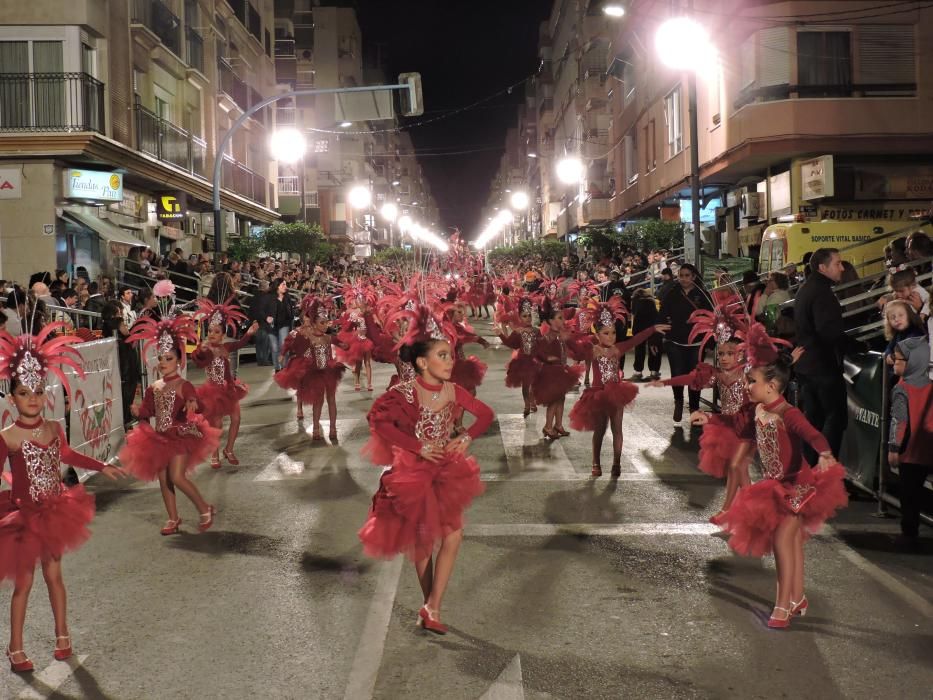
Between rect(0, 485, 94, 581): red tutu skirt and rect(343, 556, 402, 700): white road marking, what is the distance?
1591 millimetres

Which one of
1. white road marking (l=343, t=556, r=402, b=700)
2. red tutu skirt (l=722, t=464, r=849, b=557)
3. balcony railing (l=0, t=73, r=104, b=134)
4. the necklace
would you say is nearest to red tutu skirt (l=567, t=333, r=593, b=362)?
white road marking (l=343, t=556, r=402, b=700)

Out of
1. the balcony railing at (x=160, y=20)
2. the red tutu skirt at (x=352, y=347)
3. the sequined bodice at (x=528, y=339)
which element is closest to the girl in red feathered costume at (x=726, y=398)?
the sequined bodice at (x=528, y=339)

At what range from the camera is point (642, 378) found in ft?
58.6

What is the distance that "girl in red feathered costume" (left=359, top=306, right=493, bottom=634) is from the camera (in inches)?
216

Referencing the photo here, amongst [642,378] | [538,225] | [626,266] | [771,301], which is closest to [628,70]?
[626,266]

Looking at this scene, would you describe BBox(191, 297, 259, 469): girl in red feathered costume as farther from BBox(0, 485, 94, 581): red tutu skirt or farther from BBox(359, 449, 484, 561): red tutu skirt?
BBox(359, 449, 484, 561): red tutu skirt

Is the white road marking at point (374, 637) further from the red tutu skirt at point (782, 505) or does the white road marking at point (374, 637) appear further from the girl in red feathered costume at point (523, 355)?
the girl in red feathered costume at point (523, 355)

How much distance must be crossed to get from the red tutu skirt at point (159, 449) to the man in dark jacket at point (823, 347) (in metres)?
4.95

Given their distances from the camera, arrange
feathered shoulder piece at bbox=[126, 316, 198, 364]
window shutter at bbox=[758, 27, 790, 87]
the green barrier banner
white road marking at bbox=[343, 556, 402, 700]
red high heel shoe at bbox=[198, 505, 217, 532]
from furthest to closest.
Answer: window shutter at bbox=[758, 27, 790, 87]
the green barrier banner
feathered shoulder piece at bbox=[126, 316, 198, 364]
red high heel shoe at bbox=[198, 505, 217, 532]
white road marking at bbox=[343, 556, 402, 700]

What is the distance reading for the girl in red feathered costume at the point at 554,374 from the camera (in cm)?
1191

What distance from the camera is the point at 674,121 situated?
A: 34.3 meters

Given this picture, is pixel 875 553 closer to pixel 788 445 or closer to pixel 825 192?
pixel 788 445

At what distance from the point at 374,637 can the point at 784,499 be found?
91.3 inches

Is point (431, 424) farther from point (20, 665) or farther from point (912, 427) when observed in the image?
point (912, 427)
